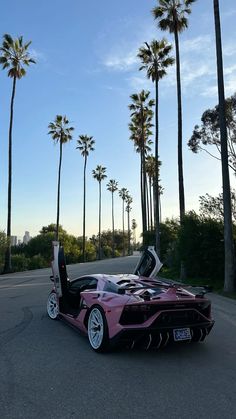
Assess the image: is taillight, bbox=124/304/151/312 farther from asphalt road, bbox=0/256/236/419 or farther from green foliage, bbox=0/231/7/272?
green foliage, bbox=0/231/7/272

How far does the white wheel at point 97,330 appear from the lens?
21.7ft

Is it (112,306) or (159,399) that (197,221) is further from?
(159,399)

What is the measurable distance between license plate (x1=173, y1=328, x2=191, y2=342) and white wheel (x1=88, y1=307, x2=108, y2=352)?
3.40 ft

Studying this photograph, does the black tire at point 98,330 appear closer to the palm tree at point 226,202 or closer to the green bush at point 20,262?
the palm tree at point 226,202

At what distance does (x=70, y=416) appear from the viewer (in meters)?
4.29

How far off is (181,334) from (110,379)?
4.70 feet

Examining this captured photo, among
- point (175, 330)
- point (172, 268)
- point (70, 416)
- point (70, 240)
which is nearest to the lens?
point (70, 416)

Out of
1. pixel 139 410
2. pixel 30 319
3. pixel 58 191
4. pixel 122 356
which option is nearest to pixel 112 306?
pixel 122 356

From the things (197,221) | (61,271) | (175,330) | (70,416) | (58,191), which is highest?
(58,191)

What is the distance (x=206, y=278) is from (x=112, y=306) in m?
14.2

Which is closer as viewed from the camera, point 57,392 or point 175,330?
point 57,392

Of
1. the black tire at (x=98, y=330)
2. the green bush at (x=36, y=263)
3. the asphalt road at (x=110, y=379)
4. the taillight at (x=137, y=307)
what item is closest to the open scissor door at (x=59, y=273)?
the asphalt road at (x=110, y=379)

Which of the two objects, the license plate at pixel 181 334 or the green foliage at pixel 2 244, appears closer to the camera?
the license plate at pixel 181 334

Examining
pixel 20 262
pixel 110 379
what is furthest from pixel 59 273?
pixel 20 262
